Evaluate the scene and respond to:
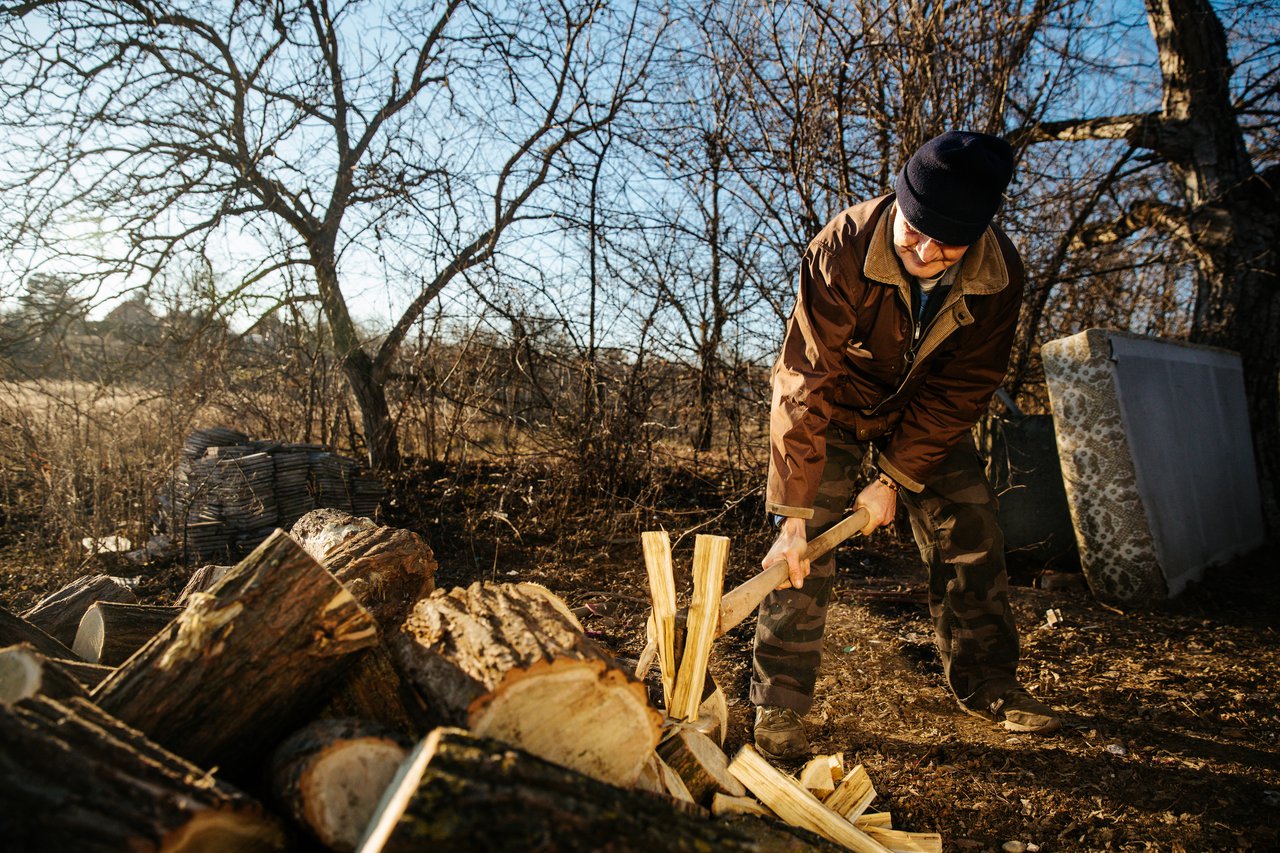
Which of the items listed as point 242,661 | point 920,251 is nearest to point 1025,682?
point 920,251

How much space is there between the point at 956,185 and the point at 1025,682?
205 cm

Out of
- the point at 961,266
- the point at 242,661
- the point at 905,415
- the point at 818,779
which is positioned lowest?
the point at 818,779

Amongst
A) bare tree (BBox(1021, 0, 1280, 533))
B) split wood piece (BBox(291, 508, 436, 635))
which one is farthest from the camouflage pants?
bare tree (BBox(1021, 0, 1280, 533))

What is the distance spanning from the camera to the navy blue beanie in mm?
2027

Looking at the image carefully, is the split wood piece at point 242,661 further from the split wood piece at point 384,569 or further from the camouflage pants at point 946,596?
the camouflage pants at point 946,596

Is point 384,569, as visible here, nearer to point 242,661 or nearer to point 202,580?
point 202,580

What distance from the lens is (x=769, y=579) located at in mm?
2242

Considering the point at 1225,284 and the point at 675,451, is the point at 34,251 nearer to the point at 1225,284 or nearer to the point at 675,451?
the point at 675,451

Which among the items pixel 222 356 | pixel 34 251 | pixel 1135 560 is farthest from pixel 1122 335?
pixel 34 251

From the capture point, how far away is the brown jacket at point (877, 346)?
2307mm

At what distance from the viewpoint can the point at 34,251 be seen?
19.6ft

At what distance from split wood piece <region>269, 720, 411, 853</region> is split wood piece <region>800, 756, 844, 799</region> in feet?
3.74

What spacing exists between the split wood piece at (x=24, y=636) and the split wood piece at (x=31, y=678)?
778 millimetres

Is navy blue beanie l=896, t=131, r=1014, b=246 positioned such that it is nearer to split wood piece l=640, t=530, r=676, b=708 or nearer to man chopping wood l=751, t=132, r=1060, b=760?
man chopping wood l=751, t=132, r=1060, b=760
